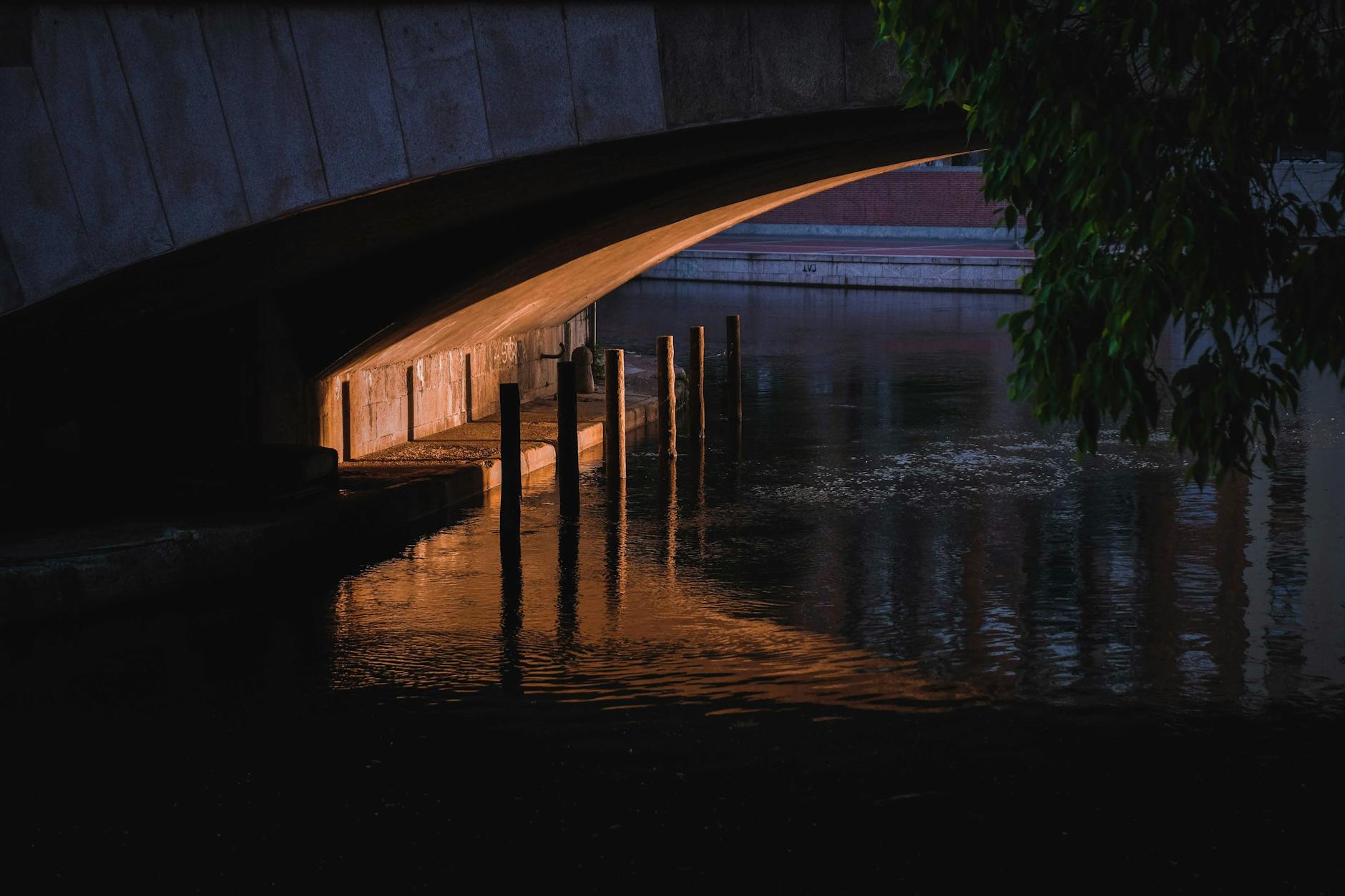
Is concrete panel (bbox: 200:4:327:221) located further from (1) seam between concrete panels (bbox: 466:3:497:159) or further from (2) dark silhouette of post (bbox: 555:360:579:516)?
(2) dark silhouette of post (bbox: 555:360:579:516)

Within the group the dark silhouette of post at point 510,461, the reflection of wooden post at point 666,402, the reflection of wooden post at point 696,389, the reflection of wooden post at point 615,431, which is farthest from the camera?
the reflection of wooden post at point 696,389

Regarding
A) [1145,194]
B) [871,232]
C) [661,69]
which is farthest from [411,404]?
[871,232]

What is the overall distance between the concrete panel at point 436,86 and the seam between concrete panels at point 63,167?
2.10 meters

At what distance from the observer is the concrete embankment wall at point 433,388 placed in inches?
622

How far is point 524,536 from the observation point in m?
13.6

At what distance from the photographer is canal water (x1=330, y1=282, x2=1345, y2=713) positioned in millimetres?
9547

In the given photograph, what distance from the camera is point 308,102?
1029cm

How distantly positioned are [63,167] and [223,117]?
3.48ft

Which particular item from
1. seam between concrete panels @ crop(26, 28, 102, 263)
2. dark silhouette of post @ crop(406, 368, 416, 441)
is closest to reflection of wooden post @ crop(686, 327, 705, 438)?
dark silhouette of post @ crop(406, 368, 416, 441)

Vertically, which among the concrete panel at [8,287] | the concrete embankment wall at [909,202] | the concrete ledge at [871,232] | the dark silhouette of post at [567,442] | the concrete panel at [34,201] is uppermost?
the concrete embankment wall at [909,202]

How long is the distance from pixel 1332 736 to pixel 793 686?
2.87m

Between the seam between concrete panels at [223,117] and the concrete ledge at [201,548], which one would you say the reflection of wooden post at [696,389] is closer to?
the concrete ledge at [201,548]

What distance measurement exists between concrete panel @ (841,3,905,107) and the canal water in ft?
11.2

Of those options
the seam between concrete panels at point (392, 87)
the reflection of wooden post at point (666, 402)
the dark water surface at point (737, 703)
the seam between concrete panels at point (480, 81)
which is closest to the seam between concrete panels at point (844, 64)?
the seam between concrete panels at point (480, 81)
